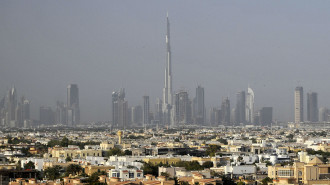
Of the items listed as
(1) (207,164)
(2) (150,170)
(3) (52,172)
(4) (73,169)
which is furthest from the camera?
(1) (207,164)

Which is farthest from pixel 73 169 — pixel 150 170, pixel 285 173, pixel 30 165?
pixel 285 173

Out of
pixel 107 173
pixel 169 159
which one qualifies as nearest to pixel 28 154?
pixel 169 159

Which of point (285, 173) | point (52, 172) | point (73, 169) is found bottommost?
point (52, 172)

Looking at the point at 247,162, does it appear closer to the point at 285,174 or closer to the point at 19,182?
the point at 285,174

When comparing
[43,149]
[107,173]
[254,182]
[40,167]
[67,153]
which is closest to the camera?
[254,182]

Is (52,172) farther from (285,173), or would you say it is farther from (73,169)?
(285,173)

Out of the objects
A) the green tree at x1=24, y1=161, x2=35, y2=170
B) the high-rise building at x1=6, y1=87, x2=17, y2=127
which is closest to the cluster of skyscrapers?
the high-rise building at x1=6, y1=87, x2=17, y2=127

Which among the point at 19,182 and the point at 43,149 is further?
the point at 43,149

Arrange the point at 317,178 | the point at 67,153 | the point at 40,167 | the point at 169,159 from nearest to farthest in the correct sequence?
the point at 317,178
the point at 40,167
the point at 169,159
the point at 67,153

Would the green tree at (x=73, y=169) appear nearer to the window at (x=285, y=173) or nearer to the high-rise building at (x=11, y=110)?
the window at (x=285, y=173)
